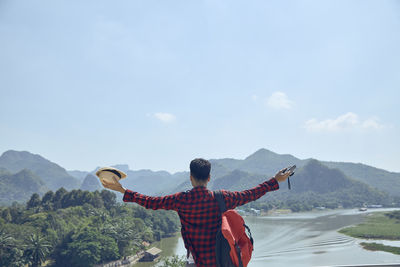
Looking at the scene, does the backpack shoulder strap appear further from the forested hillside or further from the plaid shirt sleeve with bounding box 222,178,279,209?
the forested hillside

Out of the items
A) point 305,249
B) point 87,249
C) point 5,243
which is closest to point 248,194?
point 87,249

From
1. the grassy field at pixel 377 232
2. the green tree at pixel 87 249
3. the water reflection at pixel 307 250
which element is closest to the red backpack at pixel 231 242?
the water reflection at pixel 307 250

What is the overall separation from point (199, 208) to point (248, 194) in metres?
0.30

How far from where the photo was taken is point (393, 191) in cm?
11094

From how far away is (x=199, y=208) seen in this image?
1406 mm

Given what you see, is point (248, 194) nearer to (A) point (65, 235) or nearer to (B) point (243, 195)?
(B) point (243, 195)

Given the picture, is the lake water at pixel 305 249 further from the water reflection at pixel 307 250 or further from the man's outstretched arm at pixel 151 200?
the man's outstretched arm at pixel 151 200

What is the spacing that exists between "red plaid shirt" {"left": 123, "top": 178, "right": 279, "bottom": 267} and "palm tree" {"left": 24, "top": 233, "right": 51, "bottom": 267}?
23407mm

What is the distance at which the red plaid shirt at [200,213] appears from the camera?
1416 mm

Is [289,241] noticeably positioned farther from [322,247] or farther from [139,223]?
[139,223]

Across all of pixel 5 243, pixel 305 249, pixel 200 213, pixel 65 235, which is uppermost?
pixel 200 213

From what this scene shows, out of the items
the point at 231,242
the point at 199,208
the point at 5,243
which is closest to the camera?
the point at 231,242

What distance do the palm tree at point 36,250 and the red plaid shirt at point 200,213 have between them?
2341cm

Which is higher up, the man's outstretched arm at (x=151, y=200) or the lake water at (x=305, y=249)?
the man's outstretched arm at (x=151, y=200)
